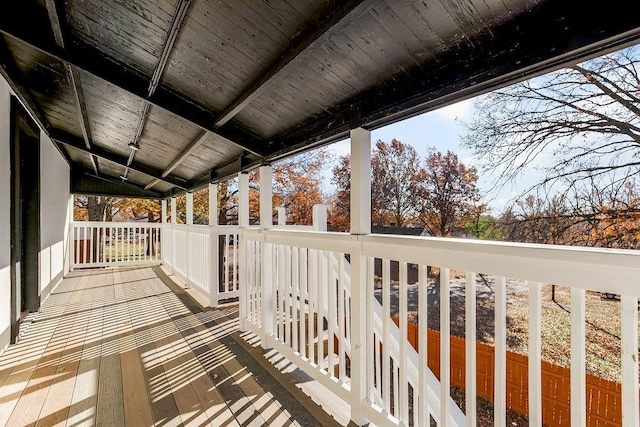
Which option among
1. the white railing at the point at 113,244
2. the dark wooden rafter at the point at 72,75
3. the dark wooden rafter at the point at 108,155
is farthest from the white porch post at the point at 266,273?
the white railing at the point at 113,244

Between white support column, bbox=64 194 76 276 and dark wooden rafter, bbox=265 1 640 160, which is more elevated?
dark wooden rafter, bbox=265 1 640 160

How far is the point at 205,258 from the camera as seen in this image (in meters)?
4.75

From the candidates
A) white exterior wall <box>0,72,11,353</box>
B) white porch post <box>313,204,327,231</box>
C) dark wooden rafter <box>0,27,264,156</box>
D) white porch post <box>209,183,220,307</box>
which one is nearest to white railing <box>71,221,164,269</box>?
white porch post <box>209,183,220,307</box>

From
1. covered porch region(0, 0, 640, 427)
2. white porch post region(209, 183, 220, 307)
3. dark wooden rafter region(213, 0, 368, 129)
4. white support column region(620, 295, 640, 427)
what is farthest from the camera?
white porch post region(209, 183, 220, 307)

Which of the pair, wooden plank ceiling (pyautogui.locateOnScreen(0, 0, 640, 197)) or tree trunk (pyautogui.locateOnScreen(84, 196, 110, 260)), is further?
tree trunk (pyautogui.locateOnScreen(84, 196, 110, 260))

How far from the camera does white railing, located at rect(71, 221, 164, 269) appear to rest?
7.77 meters

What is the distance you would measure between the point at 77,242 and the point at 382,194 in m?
7.40

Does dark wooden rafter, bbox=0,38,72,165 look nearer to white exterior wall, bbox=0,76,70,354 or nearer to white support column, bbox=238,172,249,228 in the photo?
white exterior wall, bbox=0,76,70,354

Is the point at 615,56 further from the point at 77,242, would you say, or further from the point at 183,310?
the point at 77,242

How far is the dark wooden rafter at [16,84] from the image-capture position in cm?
271

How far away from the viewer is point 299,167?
8727 millimetres

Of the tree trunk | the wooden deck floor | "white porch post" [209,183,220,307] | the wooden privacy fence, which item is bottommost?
the wooden privacy fence

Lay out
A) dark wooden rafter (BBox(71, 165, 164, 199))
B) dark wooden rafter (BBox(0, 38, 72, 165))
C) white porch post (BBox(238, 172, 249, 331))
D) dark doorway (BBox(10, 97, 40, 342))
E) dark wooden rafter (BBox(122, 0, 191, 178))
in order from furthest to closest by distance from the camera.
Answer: dark wooden rafter (BBox(71, 165, 164, 199)), dark doorway (BBox(10, 97, 40, 342)), white porch post (BBox(238, 172, 249, 331)), dark wooden rafter (BBox(0, 38, 72, 165)), dark wooden rafter (BBox(122, 0, 191, 178))

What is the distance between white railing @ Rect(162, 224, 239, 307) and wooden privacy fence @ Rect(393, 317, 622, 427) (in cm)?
266
